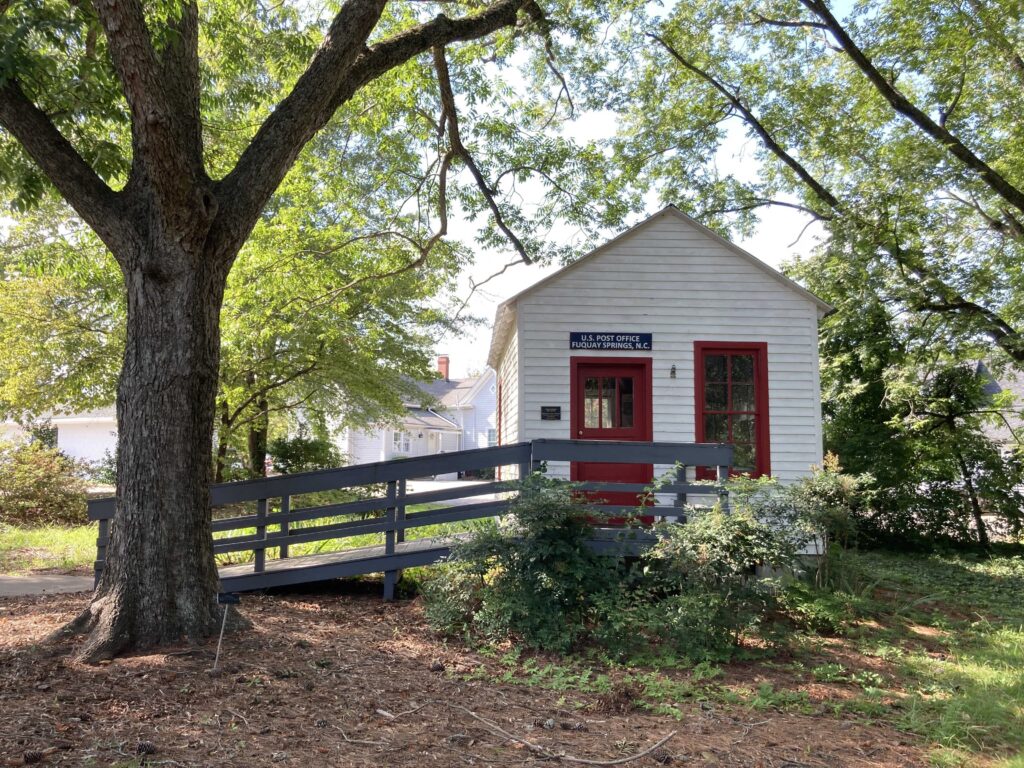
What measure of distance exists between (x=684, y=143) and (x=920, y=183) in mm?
6310

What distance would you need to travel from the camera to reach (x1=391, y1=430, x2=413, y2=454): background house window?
116 feet

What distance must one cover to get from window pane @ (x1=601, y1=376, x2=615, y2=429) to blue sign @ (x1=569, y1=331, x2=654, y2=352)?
1.57 ft

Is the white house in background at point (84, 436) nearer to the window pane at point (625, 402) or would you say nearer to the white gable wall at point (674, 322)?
the white gable wall at point (674, 322)

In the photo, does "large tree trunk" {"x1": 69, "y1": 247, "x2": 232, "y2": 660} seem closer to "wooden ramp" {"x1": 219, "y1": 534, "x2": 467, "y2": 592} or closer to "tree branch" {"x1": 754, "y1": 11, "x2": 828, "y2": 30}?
"wooden ramp" {"x1": 219, "y1": 534, "x2": 467, "y2": 592}

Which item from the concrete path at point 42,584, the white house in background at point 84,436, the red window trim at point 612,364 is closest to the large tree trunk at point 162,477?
the concrete path at point 42,584

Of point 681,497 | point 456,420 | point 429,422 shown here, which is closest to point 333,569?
point 681,497

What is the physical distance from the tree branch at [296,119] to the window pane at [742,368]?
5.95 m

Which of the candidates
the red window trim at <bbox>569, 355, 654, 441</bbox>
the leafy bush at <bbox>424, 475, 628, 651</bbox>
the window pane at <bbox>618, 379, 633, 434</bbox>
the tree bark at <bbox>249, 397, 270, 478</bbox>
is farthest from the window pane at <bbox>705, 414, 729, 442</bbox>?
the tree bark at <bbox>249, 397, 270, 478</bbox>

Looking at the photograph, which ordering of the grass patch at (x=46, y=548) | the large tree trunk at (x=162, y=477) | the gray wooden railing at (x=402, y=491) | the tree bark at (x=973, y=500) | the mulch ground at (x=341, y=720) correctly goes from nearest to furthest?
the mulch ground at (x=341, y=720) < the large tree trunk at (x=162, y=477) < the gray wooden railing at (x=402, y=491) < the grass patch at (x=46, y=548) < the tree bark at (x=973, y=500)

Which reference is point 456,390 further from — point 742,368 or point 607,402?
point 742,368

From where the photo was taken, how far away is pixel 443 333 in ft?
60.6

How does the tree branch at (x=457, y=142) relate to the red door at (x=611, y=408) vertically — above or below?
above

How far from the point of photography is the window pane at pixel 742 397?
377 inches

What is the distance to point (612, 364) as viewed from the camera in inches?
380
